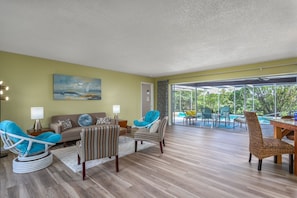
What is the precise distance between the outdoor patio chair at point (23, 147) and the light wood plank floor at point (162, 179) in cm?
12

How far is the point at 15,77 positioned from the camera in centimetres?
369

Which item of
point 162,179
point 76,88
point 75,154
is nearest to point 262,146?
point 162,179

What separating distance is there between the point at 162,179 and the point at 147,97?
5.59 meters

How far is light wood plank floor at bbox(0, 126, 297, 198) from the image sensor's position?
1.95 m

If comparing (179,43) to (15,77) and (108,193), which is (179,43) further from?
(15,77)

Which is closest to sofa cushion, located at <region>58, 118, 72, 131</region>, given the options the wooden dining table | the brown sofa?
the brown sofa

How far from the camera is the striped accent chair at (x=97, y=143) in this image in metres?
2.26

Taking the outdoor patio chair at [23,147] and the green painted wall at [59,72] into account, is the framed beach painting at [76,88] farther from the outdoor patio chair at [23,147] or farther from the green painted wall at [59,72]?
the outdoor patio chair at [23,147]

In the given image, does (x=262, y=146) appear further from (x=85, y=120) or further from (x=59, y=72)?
(x=59, y=72)

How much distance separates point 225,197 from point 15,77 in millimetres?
5183

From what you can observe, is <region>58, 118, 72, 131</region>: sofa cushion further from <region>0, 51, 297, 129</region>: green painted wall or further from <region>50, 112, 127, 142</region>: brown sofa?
<region>0, 51, 297, 129</region>: green painted wall

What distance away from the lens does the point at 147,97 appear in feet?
25.2

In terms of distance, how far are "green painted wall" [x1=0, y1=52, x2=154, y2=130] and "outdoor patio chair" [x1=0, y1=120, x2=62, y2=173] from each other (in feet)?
4.73

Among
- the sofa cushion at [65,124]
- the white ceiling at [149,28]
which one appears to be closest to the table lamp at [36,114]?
the sofa cushion at [65,124]
